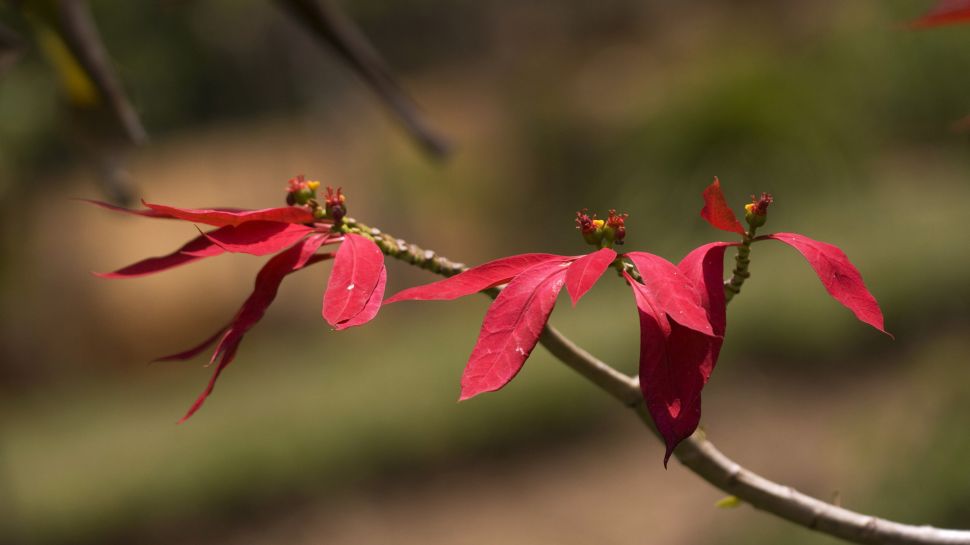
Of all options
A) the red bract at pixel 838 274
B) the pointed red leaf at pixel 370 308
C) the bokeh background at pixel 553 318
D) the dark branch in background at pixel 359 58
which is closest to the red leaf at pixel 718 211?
the red bract at pixel 838 274

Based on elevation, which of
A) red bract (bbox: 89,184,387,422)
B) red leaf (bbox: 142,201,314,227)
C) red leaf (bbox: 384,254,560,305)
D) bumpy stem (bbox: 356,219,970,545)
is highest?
red leaf (bbox: 142,201,314,227)

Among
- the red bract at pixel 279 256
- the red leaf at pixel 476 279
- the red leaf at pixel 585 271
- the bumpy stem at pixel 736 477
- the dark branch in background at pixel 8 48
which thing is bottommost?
the bumpy stem at pixel 736 477

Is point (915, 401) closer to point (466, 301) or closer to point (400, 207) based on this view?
point (466, 301)

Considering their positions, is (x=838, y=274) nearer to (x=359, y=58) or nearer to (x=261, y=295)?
Result: (x=261, y=295)

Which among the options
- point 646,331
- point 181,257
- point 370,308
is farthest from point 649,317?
point 181,257

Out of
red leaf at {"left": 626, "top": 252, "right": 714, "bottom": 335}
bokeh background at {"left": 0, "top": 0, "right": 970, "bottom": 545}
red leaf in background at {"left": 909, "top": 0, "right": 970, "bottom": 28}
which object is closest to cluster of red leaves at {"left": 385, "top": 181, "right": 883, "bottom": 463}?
red leaf at {"left": 626, "top": 252, "right": 714, "bottom": 335}

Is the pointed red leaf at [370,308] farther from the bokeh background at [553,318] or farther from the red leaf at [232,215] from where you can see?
the bokeh background at [553,318]

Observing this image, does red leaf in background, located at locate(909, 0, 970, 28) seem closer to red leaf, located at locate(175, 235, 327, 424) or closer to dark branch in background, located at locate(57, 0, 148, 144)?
red leaf, located at locate(175, 235, 327, 424)

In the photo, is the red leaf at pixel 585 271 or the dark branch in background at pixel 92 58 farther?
the dark branch in background at pixel 92 58
